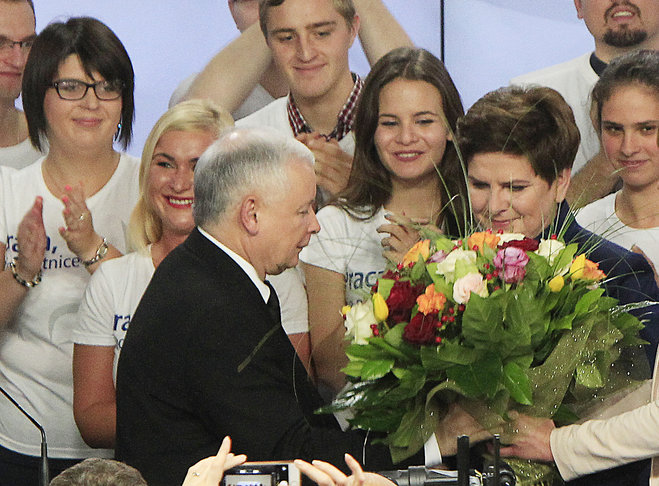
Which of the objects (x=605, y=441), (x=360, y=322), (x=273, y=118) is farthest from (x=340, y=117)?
(x=605, y=441)

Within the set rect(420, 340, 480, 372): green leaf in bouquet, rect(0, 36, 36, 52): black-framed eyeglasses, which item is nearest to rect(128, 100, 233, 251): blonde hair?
rect(0, 36, 36, 52): black-framed eyeglasses

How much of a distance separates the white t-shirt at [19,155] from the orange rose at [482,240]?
1.95 m

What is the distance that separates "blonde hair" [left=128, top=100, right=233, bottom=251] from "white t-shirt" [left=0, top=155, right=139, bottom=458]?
0.17 metres

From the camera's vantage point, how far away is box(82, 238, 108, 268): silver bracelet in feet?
11.3

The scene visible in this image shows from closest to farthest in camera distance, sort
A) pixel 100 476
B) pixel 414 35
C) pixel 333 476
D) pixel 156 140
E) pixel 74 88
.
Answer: pixel 333 476 → pixel 100 476 → pixel 156 140 → pixel 74 88 → pixel 414 35

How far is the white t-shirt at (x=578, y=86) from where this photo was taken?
3.43 meters

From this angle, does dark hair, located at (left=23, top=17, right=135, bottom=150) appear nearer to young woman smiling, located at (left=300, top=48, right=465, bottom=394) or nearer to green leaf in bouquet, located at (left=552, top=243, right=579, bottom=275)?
young woman smiling, located at (left=300, top=48, right=465, bottom=394)

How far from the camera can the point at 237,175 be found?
92.6 inches

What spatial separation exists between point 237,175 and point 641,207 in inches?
57.3

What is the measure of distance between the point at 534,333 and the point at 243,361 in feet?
1.97

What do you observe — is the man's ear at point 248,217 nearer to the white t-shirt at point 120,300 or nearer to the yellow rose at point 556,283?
the yellow rose at point 556,283

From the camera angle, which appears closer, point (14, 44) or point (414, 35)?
point (14, 44)

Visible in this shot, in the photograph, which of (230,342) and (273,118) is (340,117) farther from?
(230,342)

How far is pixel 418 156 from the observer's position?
125 inches
